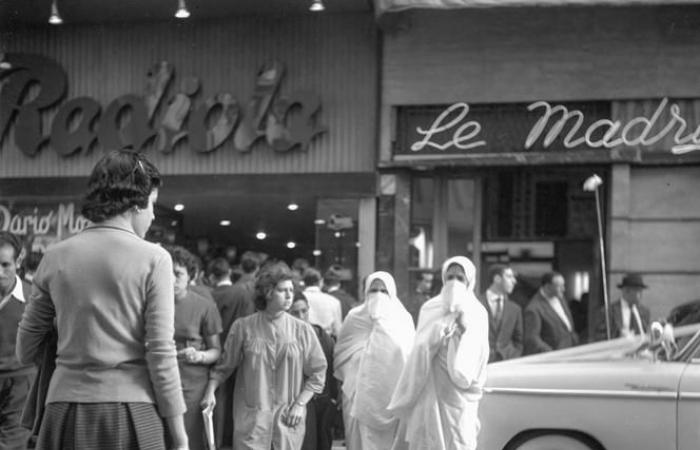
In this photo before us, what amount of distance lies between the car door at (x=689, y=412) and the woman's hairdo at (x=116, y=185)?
16.7 ft

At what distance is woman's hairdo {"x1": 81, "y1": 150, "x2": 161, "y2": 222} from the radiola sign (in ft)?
41.9

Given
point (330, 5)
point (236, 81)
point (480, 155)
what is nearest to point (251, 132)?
point (236, 81)

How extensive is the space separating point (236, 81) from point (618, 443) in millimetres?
10417

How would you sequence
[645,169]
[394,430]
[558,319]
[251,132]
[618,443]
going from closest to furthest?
[618,443] < [394,430] < [558,319] < [645,169] < [251,132]

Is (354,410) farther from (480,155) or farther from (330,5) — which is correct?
(330,5)

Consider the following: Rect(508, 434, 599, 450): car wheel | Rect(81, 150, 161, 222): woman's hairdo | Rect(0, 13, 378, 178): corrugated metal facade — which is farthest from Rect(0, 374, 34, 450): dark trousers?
Rect(0, 13, 378, 178): corrugated metal facade

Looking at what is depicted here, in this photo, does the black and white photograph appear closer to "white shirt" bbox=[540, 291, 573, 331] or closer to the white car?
"white shirt" bbox=[540, 291, 573, 331]

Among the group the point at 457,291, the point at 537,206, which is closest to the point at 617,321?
the point at 537,206

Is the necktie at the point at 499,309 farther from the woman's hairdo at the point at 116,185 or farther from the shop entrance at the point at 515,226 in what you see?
the woman's hairdo at the point at 116,185

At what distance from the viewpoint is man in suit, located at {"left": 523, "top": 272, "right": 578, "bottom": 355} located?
13336 mm

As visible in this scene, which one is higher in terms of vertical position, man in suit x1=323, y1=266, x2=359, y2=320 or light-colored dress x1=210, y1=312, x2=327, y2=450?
man in suit x1=323, y1=266, x2=359, y2=320

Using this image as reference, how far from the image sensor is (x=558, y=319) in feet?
44.5

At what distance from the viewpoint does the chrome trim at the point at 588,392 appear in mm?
8477

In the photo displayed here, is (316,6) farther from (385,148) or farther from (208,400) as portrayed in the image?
(208,400)
